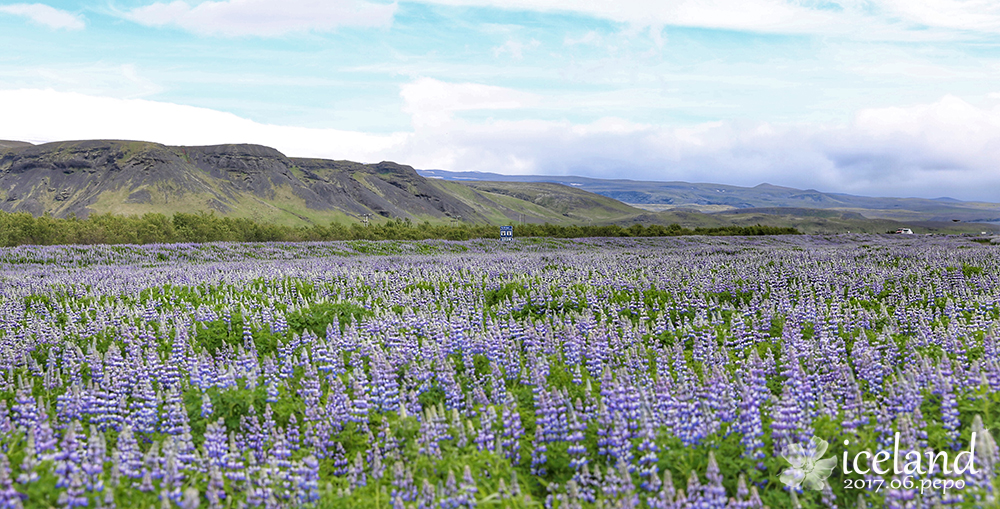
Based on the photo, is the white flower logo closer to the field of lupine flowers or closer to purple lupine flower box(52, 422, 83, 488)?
the field of lupine flowers

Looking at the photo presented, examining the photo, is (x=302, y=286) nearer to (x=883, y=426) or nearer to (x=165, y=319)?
(x=165, y=319)

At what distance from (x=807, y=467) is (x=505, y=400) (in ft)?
8.96

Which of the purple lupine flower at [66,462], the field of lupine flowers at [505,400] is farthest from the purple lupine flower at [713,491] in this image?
the purple lupine flower at [66,462]

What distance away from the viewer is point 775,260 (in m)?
20.7

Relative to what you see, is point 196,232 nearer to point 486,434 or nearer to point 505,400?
point 505,400

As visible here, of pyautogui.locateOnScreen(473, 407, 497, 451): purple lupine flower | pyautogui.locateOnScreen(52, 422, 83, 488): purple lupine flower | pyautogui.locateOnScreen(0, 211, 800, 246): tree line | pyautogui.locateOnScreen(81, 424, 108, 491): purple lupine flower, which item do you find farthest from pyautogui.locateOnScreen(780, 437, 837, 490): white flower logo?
pyautogui.locateOnScreen(0, 211, 800, 246): tree line

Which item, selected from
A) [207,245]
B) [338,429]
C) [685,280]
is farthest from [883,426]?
[207,245]

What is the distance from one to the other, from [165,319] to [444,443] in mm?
8021

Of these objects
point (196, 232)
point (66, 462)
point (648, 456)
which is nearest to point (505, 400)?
point (648, 456)

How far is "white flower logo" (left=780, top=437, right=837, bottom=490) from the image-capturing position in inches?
187

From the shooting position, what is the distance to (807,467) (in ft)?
15.9

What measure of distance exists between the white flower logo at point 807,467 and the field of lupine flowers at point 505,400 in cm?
2

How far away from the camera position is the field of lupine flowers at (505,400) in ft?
15.6

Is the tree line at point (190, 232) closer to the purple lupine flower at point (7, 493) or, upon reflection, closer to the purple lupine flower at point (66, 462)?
the purple lupine flower at point (66, 462)
